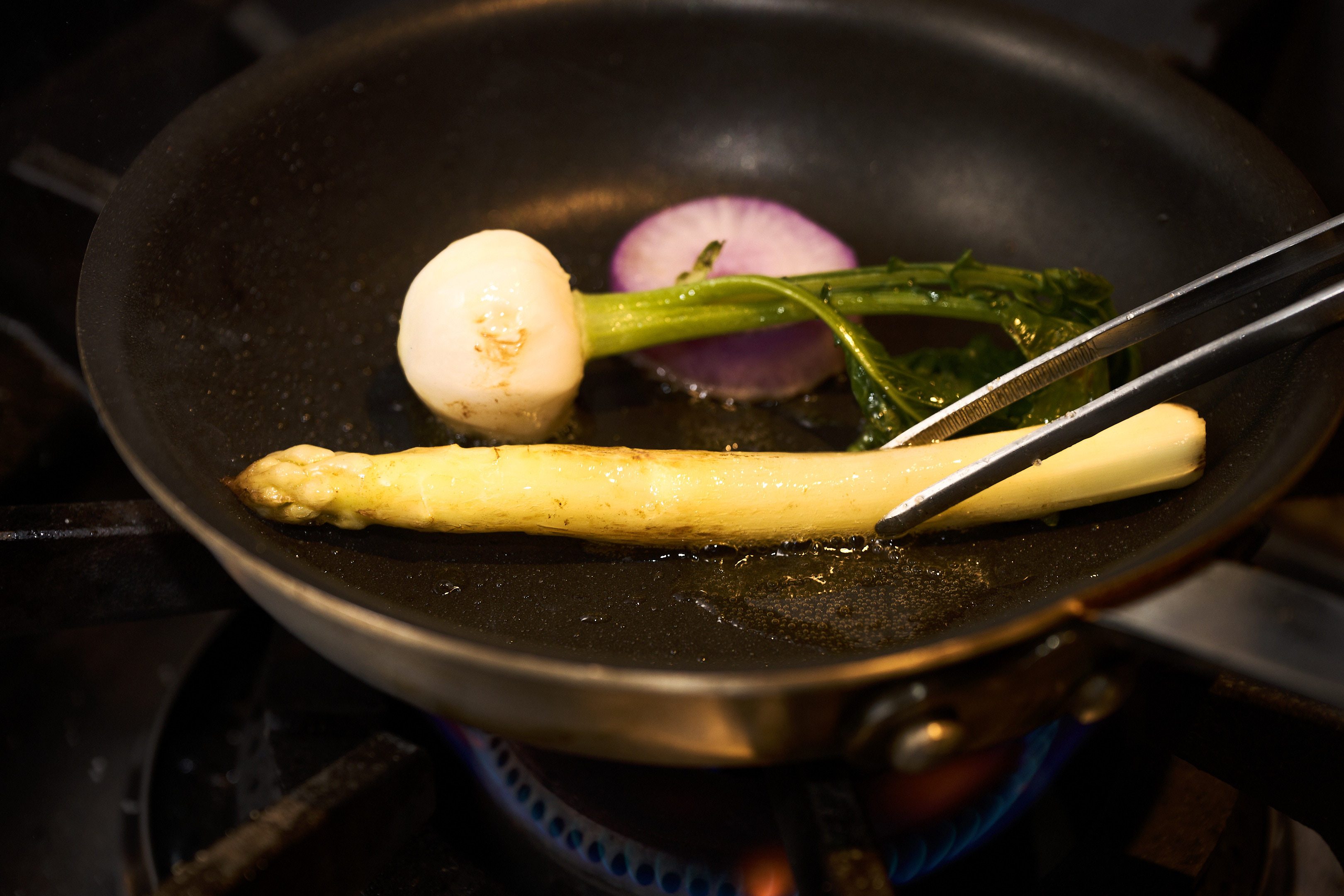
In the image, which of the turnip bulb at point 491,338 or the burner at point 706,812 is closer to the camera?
the burner at point 706,812

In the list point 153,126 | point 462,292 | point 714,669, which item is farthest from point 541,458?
point 153,126

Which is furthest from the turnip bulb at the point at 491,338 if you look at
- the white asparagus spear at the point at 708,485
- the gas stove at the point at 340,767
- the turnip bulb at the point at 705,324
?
the gas stove at the point at 340,767

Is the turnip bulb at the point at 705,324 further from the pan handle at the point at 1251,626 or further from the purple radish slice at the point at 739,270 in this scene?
the pan handle at the point at 1251,626

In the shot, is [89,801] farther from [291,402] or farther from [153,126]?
[153,126]

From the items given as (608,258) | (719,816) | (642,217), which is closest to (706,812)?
(719,816)

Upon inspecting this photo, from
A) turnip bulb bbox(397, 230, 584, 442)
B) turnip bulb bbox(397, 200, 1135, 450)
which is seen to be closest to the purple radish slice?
turnip bulb bbox(397, 200, 1135, 450)

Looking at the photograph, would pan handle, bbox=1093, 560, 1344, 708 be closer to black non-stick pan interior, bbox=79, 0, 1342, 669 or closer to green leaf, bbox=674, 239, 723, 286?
black non-stick pan interior, bbox=79, 0, 1342, 669

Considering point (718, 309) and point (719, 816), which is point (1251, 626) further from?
point (718, 309)
